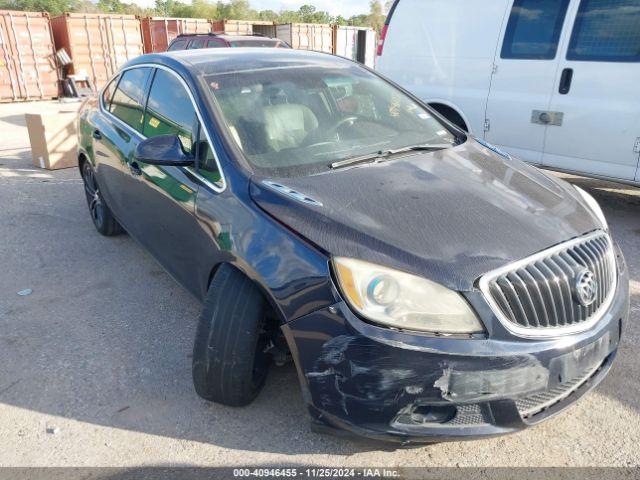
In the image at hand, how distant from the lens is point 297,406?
2580 mm

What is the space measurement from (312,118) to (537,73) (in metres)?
3.13

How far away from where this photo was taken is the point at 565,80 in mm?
4828

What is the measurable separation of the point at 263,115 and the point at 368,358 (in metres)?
1.54

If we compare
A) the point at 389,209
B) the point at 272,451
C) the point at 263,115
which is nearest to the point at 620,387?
the point at 389,209

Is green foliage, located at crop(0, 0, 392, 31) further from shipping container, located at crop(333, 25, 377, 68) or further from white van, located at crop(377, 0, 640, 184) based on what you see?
white van, located at crop(377, 0, 640, 184)

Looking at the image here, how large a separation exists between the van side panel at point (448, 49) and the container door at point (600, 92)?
80 centimetres

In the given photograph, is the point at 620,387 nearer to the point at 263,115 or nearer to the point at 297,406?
the point at 297,406

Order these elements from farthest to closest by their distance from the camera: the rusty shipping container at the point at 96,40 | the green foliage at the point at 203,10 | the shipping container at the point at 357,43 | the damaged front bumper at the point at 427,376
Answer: the green foliage at the point at 203,10, the shipping container at the point at 357,43, the rusty shipping container at the point at 96,40, the damaged front bumper at the point at 427,376

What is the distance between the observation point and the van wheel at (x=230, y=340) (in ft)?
7.53

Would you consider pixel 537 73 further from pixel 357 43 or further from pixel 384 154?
pixel 357 43

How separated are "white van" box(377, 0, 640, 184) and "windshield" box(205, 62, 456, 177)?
216cm

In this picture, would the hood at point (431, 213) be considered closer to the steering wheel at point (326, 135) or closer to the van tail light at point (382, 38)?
the steering wheel at point (326, 135)

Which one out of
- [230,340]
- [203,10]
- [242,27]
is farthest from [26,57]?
[203,10]

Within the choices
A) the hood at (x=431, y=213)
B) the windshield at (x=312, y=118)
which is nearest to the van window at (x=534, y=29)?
the windshield at (x=312, y=118)
